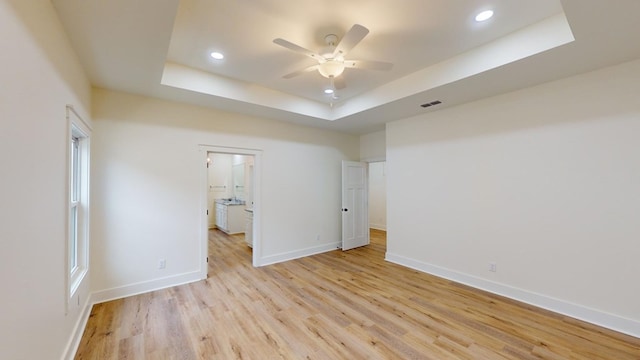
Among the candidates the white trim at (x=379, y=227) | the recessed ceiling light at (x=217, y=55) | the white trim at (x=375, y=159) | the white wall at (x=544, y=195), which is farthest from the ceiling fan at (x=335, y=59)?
the white trim at (x=379, y=227)

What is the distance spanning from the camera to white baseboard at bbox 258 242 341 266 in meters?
4.71

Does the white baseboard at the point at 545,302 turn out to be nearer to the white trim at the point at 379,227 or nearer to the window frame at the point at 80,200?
the white trim at the point at 379,227

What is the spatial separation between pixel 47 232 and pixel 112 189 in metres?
1.86

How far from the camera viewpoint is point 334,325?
274cm

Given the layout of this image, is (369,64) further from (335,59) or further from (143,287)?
(143,287)

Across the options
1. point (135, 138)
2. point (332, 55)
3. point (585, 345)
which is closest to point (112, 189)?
point (135, 138)

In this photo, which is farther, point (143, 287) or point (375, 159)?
point (375, 159)

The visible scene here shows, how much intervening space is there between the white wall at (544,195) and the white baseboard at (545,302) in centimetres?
1

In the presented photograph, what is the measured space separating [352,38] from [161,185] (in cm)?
324

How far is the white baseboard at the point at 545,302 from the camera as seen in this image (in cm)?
260

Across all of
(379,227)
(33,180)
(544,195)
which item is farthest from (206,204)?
(379,227)

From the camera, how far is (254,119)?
4621mm

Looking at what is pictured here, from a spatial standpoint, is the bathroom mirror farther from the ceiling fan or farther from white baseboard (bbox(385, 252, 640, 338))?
the ceiling fan

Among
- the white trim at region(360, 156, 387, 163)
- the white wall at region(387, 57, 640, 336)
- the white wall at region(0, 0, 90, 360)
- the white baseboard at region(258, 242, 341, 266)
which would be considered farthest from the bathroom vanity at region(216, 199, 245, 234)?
the white wall at region(0, 0, 90, 360)
